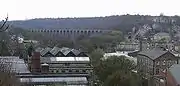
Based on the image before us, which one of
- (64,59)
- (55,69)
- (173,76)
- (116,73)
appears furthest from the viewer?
(64,59)

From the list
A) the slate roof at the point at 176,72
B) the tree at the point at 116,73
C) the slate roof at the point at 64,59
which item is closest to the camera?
the tree at the point at 116,73

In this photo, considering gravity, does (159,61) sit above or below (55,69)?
above

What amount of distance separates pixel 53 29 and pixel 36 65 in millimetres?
110270

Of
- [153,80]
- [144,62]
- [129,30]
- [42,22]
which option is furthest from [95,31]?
[153,80]

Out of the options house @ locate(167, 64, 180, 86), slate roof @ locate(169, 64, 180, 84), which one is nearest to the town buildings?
house @ locate(167, 64, 180, 86)

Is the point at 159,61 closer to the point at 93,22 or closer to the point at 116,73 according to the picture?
the point at 116,73

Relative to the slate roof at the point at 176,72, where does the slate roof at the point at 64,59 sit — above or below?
below

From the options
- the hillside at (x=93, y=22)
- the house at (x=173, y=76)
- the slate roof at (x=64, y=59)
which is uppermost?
the house at (x=173, y=76)

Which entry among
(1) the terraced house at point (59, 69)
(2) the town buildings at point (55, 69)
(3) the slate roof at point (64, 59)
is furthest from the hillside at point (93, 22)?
(3) the slate roof at point (64, 59)

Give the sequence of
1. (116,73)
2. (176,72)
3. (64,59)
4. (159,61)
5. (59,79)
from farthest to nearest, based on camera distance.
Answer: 1. (64,59)
2. (159,61)
3. (176,72)
4. (116,73)
5. (59,79)

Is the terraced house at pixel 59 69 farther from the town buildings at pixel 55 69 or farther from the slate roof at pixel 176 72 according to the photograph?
the slate roof at pixel 176 72

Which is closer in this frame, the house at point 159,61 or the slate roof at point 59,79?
the slate roof at point 59,79

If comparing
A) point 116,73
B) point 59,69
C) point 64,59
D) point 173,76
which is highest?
point 116,73

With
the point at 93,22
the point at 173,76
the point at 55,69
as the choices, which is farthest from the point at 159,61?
the point at 93,22
